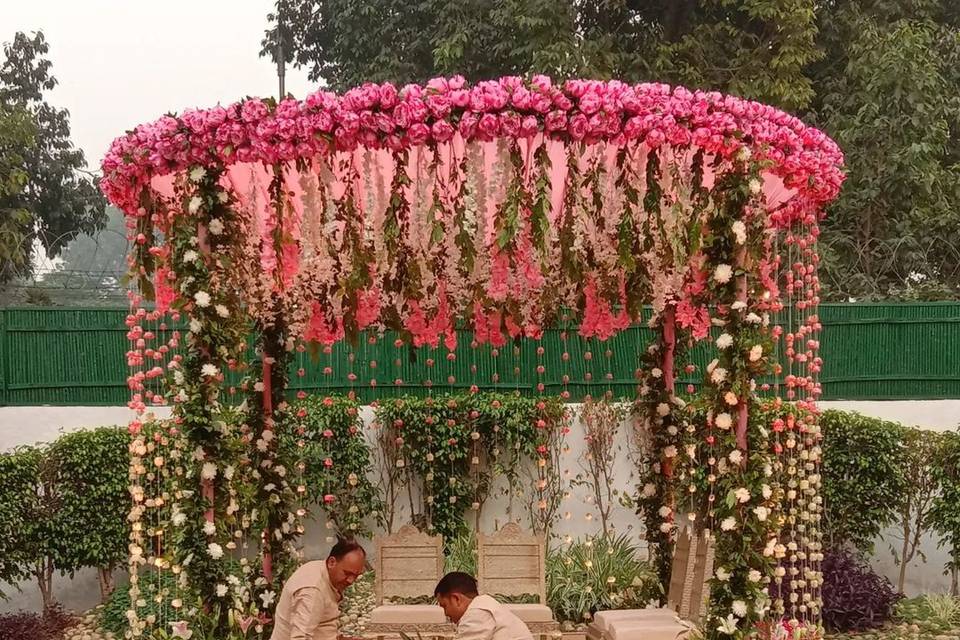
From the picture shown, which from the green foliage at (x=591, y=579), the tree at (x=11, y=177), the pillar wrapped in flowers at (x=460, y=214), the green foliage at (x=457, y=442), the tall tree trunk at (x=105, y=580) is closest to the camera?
the pillar wrapped in flowers at (x=460, y=214)

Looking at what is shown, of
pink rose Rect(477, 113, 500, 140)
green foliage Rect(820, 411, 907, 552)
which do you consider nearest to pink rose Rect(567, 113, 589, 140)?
pink rose Rect(477, 113, 500, 140)

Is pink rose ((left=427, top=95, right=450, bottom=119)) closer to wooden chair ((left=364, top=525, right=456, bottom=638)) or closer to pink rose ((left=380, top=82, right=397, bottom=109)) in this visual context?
pink rose ((left=380, top=82, right=397, bottom=109))

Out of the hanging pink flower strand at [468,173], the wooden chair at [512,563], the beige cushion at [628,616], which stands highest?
the hanging pink flower strand at [468,173]

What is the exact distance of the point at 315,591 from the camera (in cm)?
493

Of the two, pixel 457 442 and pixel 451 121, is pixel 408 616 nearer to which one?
pixel 457 442

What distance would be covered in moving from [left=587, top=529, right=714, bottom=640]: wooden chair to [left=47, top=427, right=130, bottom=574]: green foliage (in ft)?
13.4

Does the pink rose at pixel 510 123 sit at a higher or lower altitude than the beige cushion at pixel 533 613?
higher

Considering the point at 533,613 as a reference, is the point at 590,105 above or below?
above

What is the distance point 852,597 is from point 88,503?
237 inches

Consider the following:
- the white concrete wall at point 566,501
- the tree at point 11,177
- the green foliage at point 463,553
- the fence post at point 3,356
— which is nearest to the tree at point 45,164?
the tree at point 11,177

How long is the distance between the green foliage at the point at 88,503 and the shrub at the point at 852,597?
5.57 metres

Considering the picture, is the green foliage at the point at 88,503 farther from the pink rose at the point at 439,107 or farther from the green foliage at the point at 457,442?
the pink rose at the point at 439,107

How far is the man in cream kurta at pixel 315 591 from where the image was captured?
193 inches

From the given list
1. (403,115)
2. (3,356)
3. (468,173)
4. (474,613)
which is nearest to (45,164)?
Result: (3,356)
